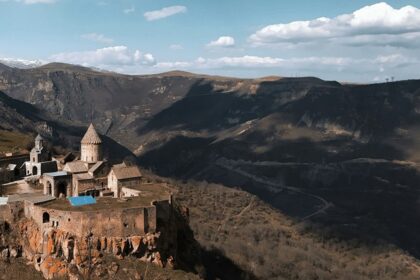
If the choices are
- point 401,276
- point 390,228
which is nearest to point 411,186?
point 390,228

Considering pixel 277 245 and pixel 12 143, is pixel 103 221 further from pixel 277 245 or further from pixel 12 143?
pixel 12 143

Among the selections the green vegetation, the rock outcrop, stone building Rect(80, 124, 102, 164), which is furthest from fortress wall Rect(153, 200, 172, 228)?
the green vegetation

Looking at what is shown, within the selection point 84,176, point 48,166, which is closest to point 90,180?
point 84,176

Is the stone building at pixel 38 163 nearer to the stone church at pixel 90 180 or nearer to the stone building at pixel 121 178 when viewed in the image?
the stone church at pixel 90 180

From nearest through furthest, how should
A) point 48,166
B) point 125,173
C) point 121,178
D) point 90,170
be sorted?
point 121,178 < point 125,173 < point 90,170 < point 48,166

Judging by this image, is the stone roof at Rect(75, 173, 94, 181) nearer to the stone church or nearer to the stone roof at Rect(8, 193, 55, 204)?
the stone church

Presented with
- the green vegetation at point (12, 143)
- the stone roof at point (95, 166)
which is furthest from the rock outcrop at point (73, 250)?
the green vegetation at point (12, 143)

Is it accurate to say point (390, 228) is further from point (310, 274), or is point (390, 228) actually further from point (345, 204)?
point (310, 274)
